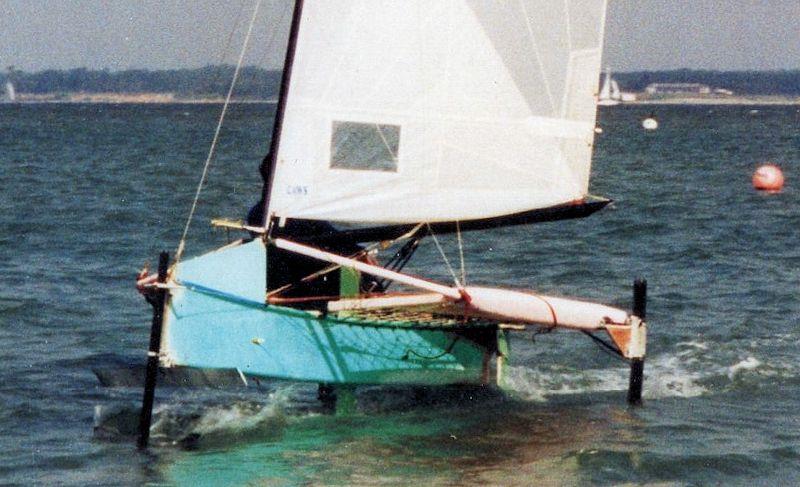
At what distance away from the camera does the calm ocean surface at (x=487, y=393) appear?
10820mm

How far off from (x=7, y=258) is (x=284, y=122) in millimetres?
11045

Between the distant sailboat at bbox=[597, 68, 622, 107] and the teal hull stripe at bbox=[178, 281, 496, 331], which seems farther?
the distant sailboat at bbox=[597, 68, 622, 107]

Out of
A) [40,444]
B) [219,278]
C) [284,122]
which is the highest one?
[284,122]

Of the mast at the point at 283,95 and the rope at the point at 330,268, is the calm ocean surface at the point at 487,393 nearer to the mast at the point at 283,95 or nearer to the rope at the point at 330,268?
the rope at the point at 330,268

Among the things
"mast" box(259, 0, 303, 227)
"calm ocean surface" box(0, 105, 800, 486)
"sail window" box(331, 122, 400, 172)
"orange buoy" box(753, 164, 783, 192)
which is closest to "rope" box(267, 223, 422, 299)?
"sail window" box(331, 122, 400, 172)

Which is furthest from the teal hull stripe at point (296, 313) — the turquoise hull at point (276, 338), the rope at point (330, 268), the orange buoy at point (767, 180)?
the orange buoy at point (767, 180)

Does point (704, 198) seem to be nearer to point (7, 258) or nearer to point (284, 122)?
point (7, 258)

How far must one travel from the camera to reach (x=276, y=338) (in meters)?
11.1

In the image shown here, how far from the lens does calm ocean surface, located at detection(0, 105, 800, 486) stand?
10820 mm

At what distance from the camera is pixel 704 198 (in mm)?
31891

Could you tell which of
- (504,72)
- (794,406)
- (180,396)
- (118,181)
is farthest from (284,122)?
(118,181)

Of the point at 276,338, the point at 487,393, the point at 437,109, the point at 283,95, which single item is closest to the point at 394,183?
the point at 437,109

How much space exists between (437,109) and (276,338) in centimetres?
200

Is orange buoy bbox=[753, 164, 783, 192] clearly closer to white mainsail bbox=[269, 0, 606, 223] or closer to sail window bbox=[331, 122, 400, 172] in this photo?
white mainsail bbox=[269, 0, 606, 223]
